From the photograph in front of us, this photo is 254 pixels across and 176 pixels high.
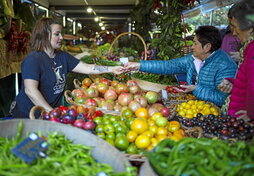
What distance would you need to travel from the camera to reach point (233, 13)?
2.79 m

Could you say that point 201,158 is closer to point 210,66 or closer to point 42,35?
point 210,66

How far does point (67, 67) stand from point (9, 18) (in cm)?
240

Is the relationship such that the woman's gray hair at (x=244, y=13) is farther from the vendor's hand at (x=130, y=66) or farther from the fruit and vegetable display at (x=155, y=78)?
the fruit and vegetable display at (x=155, y=78)

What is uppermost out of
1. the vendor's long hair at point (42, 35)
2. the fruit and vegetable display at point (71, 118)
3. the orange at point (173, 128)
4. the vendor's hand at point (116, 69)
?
the vendor's long hair at point (42, 35)

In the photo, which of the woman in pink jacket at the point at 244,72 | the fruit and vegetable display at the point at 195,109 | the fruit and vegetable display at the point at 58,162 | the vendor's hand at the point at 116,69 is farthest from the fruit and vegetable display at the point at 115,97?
the fruit and vegetable display at the point at 58,162

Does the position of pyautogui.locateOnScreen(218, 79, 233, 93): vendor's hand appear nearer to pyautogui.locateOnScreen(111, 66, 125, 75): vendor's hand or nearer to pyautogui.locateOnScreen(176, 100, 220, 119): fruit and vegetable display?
pyautogui.locateOnScreen(176, 100, 220, 119): fruit and vegetable display

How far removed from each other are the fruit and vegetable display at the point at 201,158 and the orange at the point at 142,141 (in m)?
0.32

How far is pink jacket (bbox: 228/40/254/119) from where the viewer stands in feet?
7.57

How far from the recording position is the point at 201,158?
133 centimetres

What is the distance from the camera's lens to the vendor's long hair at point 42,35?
290 cm

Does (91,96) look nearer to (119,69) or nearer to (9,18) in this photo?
(119,69)

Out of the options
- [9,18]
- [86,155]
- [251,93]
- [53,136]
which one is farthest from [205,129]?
[9,18]

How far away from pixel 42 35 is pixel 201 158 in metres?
2.31

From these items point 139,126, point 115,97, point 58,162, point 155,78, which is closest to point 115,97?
point 115,97
